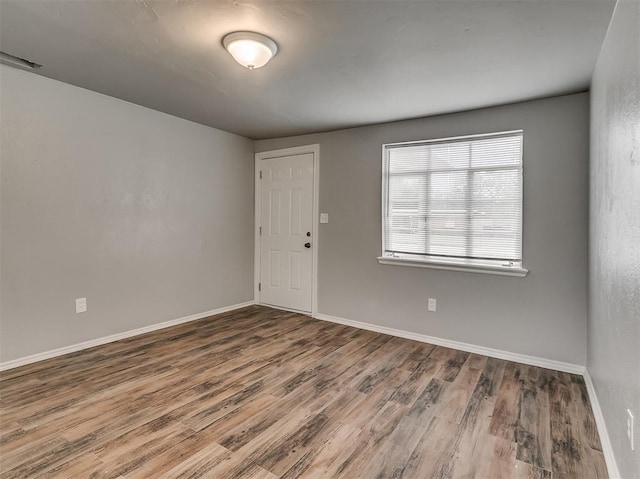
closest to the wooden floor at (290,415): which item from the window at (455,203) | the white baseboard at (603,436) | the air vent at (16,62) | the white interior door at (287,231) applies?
the white baseboard at (603,436)

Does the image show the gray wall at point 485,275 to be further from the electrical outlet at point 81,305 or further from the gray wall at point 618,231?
the electrical outlet at point 81,305

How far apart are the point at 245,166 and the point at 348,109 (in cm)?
192

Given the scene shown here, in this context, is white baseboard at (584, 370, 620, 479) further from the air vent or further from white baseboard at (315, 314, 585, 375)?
the air vent

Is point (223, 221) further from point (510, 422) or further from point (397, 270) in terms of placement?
point (510, 422)

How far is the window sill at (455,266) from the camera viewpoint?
10.2ft

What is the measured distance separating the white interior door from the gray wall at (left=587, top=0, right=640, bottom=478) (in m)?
2.96

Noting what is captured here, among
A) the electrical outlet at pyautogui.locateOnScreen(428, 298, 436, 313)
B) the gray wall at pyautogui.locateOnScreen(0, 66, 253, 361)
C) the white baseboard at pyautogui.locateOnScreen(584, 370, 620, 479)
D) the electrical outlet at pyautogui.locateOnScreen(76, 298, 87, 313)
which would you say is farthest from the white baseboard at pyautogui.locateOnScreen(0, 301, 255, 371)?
the white baseboard at pyautogui.locateOnScreen(584, 370, 620, 479)

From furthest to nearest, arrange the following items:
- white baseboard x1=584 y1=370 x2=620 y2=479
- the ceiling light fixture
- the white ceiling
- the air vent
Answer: the air vent < the ceiling light fixture < the white ceiling < white baseboard x1=584 y1=370 x2=620 y2=479

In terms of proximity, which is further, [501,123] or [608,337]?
[501,123]

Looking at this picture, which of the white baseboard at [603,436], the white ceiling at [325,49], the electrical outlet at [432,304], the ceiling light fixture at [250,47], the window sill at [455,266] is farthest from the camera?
the electrical outlet at [432,304]

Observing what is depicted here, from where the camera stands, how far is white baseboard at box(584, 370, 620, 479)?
1.68 metres

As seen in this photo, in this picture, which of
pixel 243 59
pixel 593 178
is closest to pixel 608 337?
pixel 593 178

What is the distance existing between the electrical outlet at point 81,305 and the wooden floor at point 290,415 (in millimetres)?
379

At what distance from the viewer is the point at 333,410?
7.45 ft
